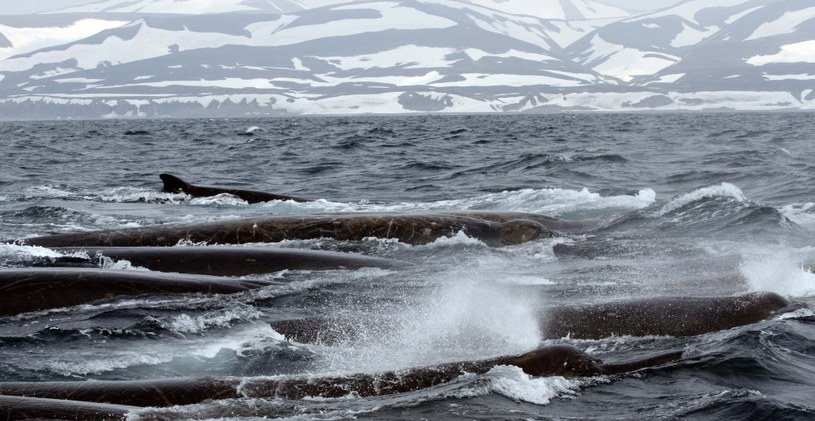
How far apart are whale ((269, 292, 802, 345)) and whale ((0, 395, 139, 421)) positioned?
9.41 ft

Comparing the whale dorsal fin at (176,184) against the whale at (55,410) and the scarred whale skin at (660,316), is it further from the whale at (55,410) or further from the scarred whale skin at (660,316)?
the whale at (55,410)

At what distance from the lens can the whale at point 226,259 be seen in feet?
38.4

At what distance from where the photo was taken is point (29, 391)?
6230 millimetres

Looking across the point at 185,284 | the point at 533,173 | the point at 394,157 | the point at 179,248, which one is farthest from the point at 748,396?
the point at 394,157

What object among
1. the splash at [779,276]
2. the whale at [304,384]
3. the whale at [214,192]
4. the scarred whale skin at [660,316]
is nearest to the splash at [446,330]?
the scarred whale skin at [660,316]

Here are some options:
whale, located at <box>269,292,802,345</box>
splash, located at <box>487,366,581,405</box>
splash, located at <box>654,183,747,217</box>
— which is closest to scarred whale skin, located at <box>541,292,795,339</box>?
whale, located at <box>269,292,802,345</box>

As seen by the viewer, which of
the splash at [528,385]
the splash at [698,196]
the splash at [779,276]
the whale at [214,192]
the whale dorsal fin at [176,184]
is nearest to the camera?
the splash at [528,385]

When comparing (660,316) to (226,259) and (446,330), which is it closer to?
(446,330)

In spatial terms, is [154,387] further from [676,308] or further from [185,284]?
[676,308]

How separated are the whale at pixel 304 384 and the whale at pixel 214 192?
1387cm

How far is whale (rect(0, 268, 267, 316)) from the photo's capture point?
9680mm

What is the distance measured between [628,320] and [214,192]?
13.9 metres

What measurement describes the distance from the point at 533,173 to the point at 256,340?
20728 mm

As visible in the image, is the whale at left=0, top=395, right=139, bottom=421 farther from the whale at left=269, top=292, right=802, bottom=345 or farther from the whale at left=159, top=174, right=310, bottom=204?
the whale at left=159, top=174, right=310, bottom=204
